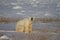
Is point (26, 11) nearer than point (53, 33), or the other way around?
point (53, 33)

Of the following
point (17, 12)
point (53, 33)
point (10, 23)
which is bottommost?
point (53, 33)

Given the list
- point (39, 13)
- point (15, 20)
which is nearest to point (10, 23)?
point (15, 20)

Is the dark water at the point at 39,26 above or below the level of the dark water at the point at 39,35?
above

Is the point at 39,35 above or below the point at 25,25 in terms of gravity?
below

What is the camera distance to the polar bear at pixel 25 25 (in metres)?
1.30

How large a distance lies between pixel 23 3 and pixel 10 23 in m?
0.25

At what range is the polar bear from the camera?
130 cm

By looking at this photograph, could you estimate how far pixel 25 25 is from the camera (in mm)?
1309

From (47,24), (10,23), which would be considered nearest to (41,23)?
(47,24)

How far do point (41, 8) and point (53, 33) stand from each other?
291mm

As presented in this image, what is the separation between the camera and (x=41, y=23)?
4.40 feet

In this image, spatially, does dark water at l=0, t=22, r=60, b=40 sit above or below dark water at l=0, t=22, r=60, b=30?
below

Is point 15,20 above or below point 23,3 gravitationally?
below

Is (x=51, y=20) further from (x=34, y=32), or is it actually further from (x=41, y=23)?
(x=34, y=32)
